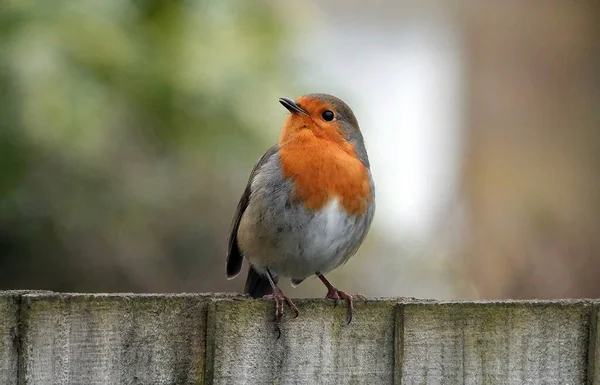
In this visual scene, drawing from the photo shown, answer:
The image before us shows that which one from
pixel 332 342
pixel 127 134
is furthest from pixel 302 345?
pixel 127 134

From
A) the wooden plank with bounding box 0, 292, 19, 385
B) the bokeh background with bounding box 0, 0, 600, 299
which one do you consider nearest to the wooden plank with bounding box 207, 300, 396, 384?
the wooden plank with bounding box 0, 292, 19, 385

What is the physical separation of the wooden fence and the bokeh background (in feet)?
6.71

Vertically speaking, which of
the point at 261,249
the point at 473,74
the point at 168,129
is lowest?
the point at 261,249

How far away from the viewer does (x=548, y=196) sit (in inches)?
231

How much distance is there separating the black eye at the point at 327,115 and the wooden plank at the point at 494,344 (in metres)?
1.50

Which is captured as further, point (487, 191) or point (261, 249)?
point (487, 191)

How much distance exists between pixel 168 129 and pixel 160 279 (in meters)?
0.62

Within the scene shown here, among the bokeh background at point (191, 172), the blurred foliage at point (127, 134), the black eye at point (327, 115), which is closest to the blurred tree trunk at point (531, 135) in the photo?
the bokeh background at point (191, 172)

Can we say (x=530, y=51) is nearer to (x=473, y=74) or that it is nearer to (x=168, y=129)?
(x=473, y=74)

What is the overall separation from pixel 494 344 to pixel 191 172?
→ 2.52 meters

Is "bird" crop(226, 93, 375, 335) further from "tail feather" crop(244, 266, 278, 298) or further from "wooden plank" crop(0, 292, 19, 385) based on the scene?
"wooden plank" crop(0, 292, 19, 385)

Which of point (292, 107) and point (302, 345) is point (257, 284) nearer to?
point (292, 107)

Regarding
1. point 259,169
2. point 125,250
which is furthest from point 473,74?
point 259,169

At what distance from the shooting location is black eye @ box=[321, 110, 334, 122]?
3.32m
